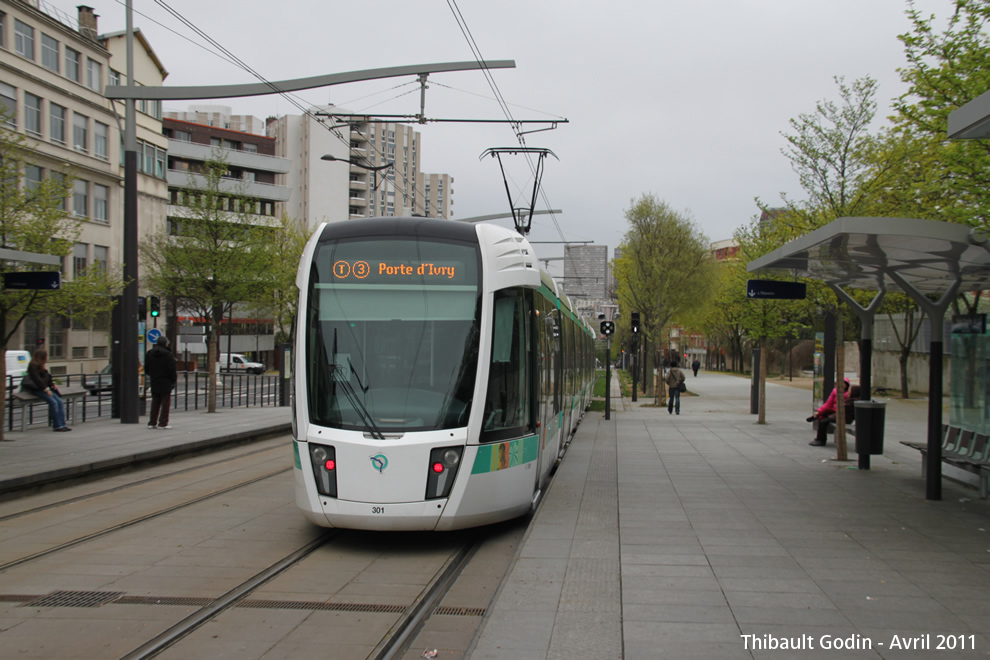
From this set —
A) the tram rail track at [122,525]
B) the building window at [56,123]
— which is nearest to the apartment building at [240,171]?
the building window at [56,123]

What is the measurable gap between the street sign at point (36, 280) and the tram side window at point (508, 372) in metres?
8.69

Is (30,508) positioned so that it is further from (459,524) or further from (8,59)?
(8,59)

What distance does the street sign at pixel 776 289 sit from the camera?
44.3 ft

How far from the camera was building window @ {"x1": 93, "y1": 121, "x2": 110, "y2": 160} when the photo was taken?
4212 centimetres

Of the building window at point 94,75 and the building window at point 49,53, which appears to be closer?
the building window at point 49,53

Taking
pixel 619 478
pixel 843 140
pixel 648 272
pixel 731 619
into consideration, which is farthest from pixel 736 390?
pixel 731 619

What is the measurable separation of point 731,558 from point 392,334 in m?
3.59

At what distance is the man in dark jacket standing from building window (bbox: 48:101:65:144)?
26.7 metres

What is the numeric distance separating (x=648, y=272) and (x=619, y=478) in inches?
1182

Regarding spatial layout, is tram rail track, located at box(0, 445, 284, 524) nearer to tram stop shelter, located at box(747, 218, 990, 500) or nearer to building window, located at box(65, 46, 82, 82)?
tram stop shelter, located at box(747, 218, 990, 500)

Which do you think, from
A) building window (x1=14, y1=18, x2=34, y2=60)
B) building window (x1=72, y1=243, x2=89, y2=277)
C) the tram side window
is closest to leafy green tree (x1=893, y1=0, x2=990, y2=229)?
the tram side window

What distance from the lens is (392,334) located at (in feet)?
25.7

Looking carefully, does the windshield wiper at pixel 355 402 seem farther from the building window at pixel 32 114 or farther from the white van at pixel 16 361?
the building window at pixel 32 114

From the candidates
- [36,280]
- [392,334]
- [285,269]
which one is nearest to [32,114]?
[285,269]
